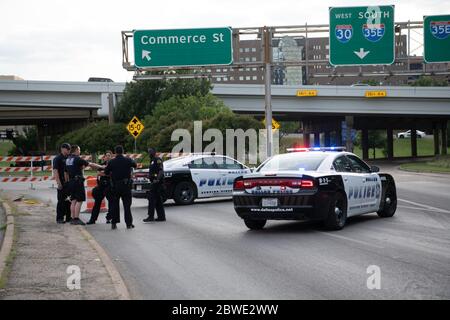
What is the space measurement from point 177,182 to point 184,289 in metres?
13.2

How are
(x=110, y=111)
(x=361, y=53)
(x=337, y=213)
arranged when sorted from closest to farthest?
(x=337, y=213), (x=361, y=53), (x=110, y=111)

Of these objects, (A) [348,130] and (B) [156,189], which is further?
(A) [348,130]

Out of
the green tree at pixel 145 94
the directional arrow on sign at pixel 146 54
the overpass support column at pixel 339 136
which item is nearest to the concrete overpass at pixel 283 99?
the green tree at pixel 145 94

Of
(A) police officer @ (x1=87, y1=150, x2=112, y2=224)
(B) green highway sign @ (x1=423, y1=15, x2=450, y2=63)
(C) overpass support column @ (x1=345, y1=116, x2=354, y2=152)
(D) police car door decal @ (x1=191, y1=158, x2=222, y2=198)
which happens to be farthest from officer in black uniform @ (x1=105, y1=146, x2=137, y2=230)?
(C) overpass support column @ (x1=345, y1=116, x2=354, y2=152)

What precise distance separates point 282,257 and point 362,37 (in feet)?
72.4

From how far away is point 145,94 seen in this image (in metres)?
69.2

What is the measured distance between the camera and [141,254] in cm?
1162

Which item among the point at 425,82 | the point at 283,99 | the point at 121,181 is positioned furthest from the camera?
the point at 425,82

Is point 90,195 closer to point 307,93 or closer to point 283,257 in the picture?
point 283,257

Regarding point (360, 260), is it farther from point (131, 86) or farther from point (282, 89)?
point (131, 86)

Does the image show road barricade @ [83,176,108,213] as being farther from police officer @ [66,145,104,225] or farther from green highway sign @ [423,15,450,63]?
green highway sign @ [423,15,450,63]

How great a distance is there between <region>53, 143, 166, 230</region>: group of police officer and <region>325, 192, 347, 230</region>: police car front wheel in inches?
176

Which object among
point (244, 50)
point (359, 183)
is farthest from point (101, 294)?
point (244, 50)

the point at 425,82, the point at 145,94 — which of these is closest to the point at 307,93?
the point at 145,94
